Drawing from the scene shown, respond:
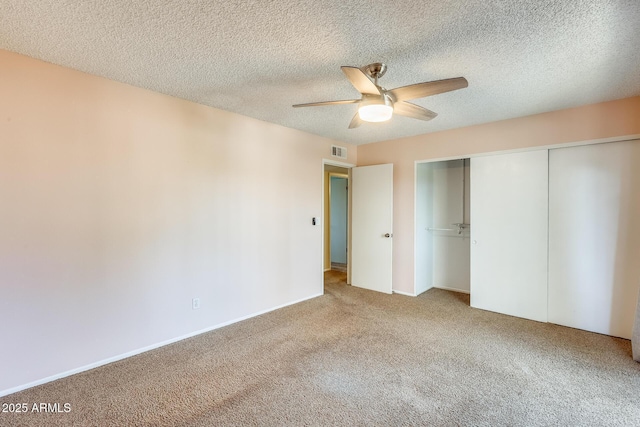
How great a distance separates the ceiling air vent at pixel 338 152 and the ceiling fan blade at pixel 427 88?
247cm

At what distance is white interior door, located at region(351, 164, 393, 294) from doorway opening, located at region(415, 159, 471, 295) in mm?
451

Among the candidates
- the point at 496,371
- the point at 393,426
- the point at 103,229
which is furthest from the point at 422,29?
the point at 103,229

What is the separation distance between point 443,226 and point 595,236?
202cm

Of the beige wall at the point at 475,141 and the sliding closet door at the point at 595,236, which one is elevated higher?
the beige wall at the point at 475,141

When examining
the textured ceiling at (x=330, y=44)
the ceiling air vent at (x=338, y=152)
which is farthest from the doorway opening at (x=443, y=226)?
the textured ceiling at (x=330, y=44)

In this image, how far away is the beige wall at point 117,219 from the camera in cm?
216

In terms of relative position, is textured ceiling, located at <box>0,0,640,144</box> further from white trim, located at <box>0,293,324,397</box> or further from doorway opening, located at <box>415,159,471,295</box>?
white trim, located at <box>0,293,324,397</box>

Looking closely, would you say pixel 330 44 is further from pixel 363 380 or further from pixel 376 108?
pixel 363 380

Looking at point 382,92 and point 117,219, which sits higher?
point 382,92

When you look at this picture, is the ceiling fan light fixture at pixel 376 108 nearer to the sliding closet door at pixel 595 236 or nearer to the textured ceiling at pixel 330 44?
the textured ceiling at pixel 330 44

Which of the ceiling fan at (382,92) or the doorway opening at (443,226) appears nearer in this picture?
the ceiling fan at (382,92)

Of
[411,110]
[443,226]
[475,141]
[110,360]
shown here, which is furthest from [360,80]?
[443,226]

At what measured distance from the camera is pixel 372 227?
4.81 m

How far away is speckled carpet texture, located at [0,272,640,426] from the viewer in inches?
74.7
